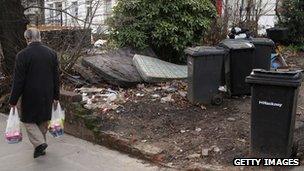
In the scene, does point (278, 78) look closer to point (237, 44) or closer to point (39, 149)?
point (237, 44)

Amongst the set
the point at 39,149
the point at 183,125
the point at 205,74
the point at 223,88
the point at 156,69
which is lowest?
the point at 39,149

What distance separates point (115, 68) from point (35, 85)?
332cm

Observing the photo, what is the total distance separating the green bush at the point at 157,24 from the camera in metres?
10.8

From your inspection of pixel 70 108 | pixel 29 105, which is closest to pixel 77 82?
pixel 70 108

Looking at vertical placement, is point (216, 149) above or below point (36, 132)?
below

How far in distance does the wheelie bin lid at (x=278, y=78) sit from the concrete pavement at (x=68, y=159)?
1.76 metres

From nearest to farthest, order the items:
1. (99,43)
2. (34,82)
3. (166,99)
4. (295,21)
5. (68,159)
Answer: (34,82)
(68,159)
(166,99)
(99,43)
(295,21)

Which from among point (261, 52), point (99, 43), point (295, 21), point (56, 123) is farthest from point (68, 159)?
point (295, 21)

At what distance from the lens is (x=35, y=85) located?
21.3 ft

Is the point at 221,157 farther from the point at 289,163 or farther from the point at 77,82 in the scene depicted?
the point at 77,82

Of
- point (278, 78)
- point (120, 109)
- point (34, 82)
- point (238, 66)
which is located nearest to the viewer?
point (278, 78)

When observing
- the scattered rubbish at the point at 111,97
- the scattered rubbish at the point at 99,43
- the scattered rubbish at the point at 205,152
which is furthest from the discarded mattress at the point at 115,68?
the scattered rubbish at the point at 205,152

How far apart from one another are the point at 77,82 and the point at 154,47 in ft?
7.27

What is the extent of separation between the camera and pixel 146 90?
928 centimetres
